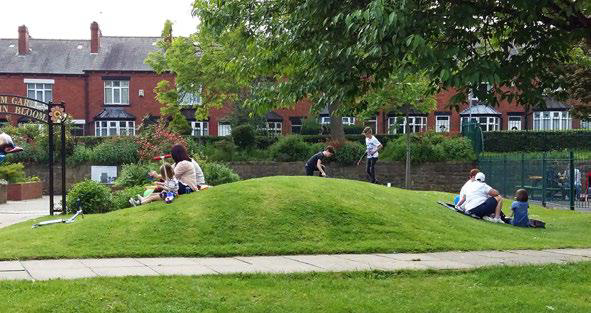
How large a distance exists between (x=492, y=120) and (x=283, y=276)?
4433 cm

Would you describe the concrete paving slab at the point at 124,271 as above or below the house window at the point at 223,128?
below

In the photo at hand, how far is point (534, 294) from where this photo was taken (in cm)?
709

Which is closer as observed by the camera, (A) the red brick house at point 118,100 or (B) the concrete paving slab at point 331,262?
(B) the concrete paving slab at point 331,262

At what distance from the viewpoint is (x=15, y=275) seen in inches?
301

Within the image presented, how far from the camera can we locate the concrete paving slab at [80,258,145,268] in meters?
8.51

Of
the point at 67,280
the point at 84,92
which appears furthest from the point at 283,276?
the point at 84,92

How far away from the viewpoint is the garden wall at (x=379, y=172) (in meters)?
32.9

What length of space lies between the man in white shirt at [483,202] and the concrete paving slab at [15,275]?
1050 cm

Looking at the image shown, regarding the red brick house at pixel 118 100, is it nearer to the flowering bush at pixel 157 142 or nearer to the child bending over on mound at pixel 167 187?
the flowering bush at pixel 157 142

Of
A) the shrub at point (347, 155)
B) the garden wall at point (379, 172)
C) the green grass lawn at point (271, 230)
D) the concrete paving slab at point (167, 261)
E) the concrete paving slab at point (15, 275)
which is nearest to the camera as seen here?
the concrete paving slab at point (15, 275)

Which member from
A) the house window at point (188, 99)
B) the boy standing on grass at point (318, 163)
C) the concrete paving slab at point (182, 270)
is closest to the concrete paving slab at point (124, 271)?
the concrete paving slab at point (182, 270)

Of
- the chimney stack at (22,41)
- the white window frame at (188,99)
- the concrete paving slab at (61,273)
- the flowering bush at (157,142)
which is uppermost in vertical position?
the chimney stack at (22,41)

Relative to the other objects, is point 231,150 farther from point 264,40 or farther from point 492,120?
point 264,40

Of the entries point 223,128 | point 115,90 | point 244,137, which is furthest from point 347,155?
point 115,90
